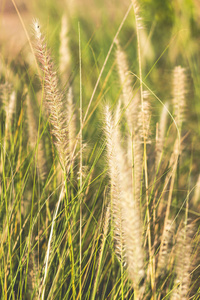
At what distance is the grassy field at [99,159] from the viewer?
63 centimetres

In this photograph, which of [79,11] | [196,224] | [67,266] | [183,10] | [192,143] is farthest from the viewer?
[79,11]

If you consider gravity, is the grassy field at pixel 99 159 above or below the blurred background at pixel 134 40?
below

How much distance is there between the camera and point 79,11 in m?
1.67

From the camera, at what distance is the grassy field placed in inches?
25.0

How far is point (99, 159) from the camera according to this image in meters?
0.88

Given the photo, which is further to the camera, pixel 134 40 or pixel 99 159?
pixel 134 40

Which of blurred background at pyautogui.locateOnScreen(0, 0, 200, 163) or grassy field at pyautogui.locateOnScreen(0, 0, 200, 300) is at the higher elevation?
blurred background at pyautogui.locateOnScreen(0, 0, 200, 163)

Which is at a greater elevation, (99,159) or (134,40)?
(134,40)

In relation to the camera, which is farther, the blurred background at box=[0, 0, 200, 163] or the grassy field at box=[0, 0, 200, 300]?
the blurred background at box=[0, 0, 200, 163]

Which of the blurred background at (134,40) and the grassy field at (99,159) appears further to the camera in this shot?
the blurred background at (134,40)

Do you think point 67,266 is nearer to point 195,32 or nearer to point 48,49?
point 48,49

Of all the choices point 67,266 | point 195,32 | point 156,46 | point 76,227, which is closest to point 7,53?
point 156,46

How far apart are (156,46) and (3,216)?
1.12 m

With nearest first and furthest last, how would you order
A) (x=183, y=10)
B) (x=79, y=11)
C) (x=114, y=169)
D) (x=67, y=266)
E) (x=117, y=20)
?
(x=114, y=169)
(x=67, y=266)
(x=183, y=10)
(x=117, y=20)
(x=79, y=11)
